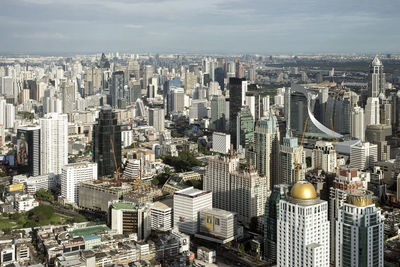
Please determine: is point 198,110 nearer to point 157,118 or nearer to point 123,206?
point 157,118

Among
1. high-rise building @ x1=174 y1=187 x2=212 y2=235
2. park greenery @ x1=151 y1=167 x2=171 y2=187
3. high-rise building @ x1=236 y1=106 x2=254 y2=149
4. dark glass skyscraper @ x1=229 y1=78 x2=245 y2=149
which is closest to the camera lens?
high-rise building @ x1=174 y1=187 x2=212 y2=235

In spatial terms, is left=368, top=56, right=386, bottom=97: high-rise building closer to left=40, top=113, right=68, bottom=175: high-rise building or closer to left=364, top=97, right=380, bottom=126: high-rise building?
left=364, top=97, right=380, bottom=126: high-rise building

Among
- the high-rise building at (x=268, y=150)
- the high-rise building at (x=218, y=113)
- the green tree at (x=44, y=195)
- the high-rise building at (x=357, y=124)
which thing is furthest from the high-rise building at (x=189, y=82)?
the high-rise building at (x=268, y=150)

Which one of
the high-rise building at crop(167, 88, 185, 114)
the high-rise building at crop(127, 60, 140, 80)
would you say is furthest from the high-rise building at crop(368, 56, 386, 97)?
the high-rise building at crop(127, 60, 140, 80)

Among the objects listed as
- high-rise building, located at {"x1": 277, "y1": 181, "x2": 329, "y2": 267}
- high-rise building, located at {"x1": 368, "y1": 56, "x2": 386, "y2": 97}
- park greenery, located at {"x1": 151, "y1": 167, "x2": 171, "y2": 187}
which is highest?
high-rise building, located at {"x1": 368, "y1": 56, "x2": 386, "y2": 97}

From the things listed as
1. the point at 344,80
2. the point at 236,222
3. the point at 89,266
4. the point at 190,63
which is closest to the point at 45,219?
the point at 89,266

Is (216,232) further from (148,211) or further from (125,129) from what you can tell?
(125,129)
